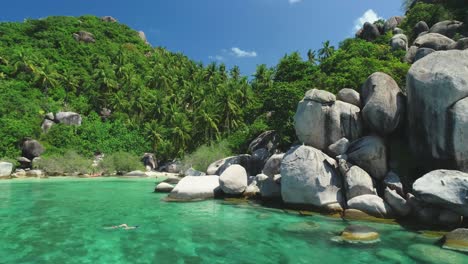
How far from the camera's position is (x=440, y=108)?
13.8 m

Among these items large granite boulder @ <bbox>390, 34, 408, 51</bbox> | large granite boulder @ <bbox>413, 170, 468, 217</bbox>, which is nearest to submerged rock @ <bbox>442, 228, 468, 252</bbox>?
large granite boulder @ <bbox>413, 170, 468, 217</bbox>

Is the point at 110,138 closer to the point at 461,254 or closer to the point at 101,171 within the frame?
the point at 101,171

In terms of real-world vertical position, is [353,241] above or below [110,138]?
below

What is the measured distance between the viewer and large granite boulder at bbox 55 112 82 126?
169 feet

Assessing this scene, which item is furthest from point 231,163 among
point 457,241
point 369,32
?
Result: point 369,32

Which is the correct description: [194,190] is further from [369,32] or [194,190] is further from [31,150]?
[31,150]

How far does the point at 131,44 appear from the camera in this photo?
271 ft

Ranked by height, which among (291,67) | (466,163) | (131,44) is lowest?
(466,163)

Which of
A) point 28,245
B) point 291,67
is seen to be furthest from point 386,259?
point 291,67

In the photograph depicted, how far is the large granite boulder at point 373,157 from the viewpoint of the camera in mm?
15844

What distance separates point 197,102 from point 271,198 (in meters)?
37.4

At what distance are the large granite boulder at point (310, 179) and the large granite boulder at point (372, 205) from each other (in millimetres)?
861

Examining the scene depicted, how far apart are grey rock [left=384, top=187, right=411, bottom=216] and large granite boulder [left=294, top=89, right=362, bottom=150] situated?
3.60 meters

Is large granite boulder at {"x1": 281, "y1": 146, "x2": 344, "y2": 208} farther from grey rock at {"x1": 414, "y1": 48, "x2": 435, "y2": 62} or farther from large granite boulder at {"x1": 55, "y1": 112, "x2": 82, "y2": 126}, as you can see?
large granite boulder at {"x1": 55, "y1": 112, "x2": 82, "y2": 126}
